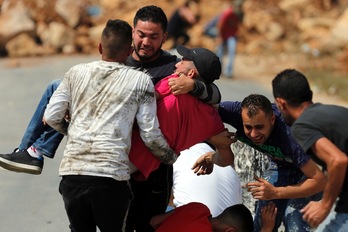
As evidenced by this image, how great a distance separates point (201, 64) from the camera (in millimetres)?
5336

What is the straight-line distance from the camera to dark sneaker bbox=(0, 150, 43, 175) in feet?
19.8

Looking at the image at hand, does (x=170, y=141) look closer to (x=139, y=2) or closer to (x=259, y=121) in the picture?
(x=259, y=121)

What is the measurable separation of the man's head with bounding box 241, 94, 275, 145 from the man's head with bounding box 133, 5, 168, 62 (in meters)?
0.75

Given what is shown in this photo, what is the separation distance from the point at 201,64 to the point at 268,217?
4.25 ft

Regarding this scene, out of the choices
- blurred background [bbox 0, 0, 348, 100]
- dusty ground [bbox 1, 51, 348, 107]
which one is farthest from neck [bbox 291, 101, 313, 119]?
blurred background [bbox 0, 0, 348, 100]

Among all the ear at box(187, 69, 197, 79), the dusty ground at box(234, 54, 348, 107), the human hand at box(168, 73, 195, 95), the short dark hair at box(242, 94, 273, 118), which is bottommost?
the dusty ground at box(234, 54, 348, 107)

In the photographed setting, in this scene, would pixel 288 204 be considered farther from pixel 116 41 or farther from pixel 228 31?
pixel 228 31

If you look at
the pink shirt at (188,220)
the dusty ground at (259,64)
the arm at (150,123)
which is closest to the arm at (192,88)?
the arm at (150,123)

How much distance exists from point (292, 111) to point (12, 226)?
3334mm

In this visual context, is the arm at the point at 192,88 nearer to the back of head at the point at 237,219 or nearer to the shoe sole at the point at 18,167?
the back of head at the point at 237,219

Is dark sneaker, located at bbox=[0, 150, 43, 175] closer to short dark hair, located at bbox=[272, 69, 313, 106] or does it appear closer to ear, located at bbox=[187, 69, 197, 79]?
ear, located at bbox=[187, 69, 197, 79]

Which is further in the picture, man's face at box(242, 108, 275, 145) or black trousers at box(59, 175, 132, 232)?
man's face at box(242, 108, 275, 145)


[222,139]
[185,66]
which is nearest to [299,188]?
[222,139]

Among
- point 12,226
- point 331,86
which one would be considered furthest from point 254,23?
point 12,226
